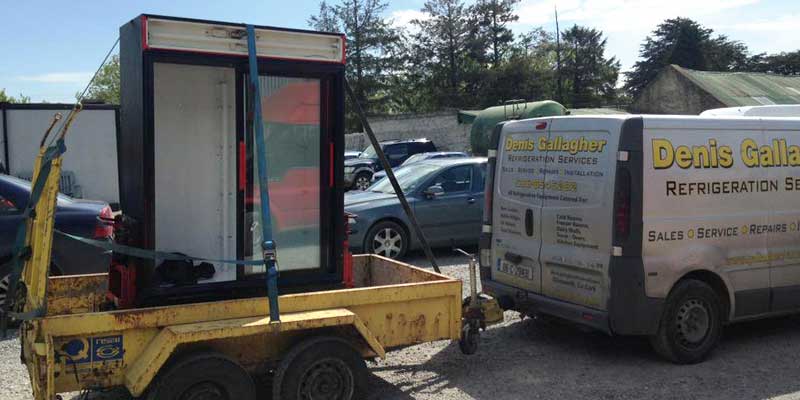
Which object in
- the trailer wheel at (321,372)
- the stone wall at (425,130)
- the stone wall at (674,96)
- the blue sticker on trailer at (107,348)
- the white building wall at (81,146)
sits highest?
the stone wall at (674,96)

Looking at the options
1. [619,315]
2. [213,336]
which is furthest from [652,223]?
[213,336]

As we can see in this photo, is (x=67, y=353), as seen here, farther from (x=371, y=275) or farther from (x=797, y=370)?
(x=797, y=370)

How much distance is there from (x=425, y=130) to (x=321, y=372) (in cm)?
3490

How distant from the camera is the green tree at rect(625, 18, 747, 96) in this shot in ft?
231

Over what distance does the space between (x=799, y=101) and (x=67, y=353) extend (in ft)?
116

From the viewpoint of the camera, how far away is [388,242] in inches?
416

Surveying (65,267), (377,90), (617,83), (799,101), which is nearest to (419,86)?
(377,90)

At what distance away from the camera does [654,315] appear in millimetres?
5672

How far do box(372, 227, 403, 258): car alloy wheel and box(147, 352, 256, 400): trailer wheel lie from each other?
603 cm

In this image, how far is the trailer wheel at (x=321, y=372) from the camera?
4512 mm

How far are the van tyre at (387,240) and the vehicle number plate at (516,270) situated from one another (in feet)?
12.6

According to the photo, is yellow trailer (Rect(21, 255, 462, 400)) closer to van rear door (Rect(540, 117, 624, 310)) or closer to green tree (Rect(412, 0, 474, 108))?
van rear door (Rect(540, 117, 624, 310))

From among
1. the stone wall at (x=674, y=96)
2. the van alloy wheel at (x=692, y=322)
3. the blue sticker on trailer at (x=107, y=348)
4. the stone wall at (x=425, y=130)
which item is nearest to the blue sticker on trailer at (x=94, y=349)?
the blue sticker on trailer at (x=107, y=348)

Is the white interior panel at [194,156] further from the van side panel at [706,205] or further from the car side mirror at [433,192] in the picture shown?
the car side mirror at [433,192]
